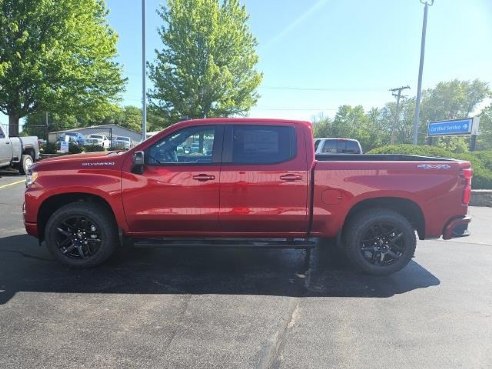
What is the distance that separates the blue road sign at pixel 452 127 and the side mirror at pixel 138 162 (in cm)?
2137

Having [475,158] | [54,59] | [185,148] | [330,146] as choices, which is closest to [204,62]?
[54,59]

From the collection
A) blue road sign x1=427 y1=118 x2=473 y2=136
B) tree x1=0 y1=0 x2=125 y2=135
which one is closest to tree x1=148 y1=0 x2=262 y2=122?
tree x1=0 y1=0 x2=125 y2=135

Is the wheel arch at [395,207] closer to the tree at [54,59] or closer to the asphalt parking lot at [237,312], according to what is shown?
the asphalt parking lot at [237,312]

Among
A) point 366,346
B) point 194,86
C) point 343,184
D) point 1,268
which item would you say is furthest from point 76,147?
point 366,346

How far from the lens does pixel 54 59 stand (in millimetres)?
19828

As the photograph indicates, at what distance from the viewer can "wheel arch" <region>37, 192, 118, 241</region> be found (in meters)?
5.23

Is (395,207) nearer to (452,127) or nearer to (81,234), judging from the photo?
(81,234)

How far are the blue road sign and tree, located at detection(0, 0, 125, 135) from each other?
59.9 ft

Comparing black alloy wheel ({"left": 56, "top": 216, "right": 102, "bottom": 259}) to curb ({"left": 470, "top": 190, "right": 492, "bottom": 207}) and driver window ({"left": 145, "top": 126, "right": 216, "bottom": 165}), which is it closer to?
driver window ({"left": 145, "top": 126, "right": 216, "bottom": 165})

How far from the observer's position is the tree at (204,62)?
26.5 metres

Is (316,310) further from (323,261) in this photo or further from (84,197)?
(84,197)

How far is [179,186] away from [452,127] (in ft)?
73.8

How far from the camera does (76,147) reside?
24078mm

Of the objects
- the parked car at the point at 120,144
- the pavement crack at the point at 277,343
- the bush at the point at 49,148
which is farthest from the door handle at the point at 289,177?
the parked car at the point at 120,144
